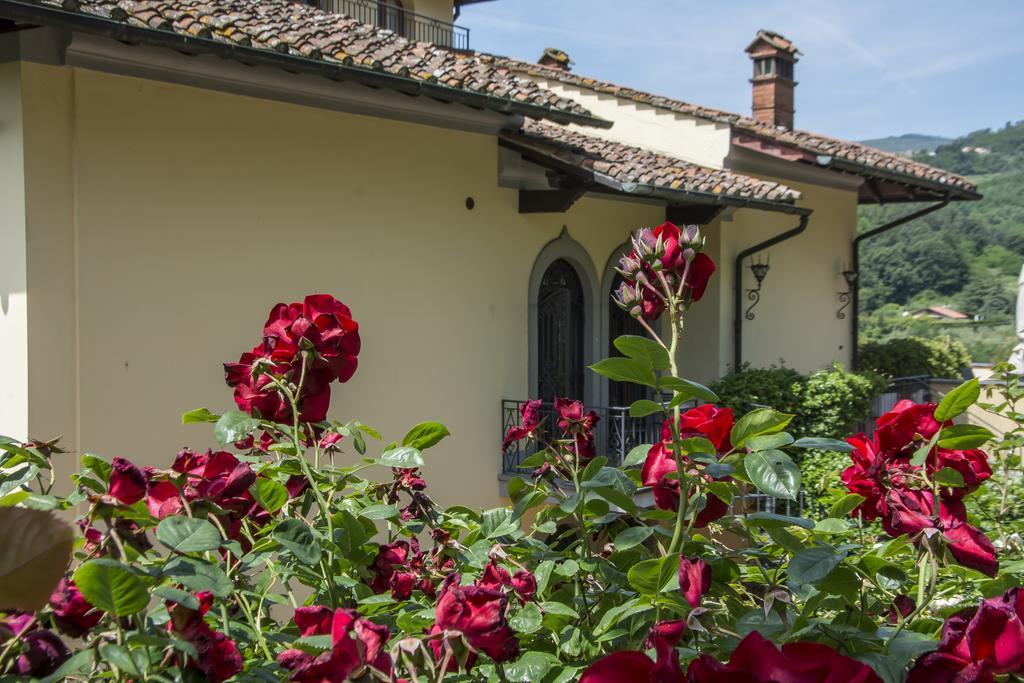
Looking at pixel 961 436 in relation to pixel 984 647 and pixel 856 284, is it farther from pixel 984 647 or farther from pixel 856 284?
pixel 856 284

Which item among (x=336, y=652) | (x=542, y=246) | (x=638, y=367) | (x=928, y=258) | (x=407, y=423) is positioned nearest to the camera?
(x=336, y=652)

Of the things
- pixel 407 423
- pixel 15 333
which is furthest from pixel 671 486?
pixel 407 423

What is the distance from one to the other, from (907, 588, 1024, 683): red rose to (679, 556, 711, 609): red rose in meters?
0.28

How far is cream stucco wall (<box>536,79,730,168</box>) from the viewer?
473 inches

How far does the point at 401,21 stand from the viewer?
12.6 m

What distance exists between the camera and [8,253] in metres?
5.61

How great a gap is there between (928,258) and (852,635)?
1982 inches

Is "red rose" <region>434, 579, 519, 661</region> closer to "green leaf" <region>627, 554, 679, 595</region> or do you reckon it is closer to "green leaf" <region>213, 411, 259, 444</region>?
"green leaf" <region>627, 554, 679, 595</region>

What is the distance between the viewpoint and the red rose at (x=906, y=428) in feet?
5.30

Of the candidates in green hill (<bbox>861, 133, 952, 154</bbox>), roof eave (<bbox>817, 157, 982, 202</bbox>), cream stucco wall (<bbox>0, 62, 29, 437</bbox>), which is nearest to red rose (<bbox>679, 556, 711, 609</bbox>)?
cream stucco wall (<bbox>0, 62, 29, 437</bbox>)

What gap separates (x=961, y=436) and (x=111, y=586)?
1164 millimetres

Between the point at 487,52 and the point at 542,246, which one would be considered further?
the point at 487,52

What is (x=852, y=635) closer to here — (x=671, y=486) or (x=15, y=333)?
(x=671, y=486)

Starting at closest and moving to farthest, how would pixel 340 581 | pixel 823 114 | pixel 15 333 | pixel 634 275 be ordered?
pixel 340 581, pixel 634 275, pixel 15 333, pixel 823 114
